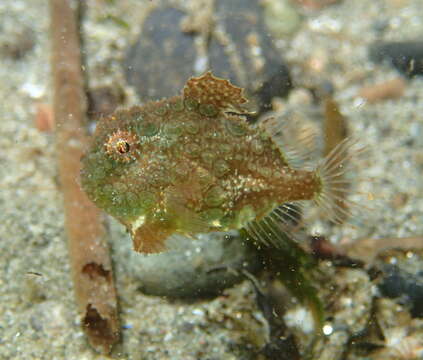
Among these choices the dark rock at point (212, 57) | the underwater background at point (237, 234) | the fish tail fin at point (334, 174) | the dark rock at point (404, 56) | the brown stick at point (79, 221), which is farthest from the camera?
the dark rock at point (404, 56)

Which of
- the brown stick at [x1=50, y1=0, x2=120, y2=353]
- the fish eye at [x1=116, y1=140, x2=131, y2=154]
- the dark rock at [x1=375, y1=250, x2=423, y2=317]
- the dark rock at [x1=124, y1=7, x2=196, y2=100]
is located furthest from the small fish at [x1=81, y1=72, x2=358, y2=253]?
the dark rock at [x1=124, y1=7, x2=196, y2=100]

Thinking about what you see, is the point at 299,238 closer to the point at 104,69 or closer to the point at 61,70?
the point at 61,70

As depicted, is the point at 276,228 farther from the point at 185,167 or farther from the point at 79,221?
the point at 79,221

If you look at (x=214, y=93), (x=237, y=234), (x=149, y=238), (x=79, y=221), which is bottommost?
(x=79, y=221)

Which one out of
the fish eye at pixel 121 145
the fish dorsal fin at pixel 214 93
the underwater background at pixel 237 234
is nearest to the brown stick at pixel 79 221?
the underwater background at pixel 237 234

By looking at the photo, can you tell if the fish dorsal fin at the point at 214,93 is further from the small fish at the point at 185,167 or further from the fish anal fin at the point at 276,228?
the fish anal fin at the point at 276,228

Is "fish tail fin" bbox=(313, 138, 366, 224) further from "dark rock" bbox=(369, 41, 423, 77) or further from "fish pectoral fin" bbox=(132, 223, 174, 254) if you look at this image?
"dark rock" bbox=(369, 41, 423, 77)

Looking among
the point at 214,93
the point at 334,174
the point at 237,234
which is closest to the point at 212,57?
the point at 214,93
